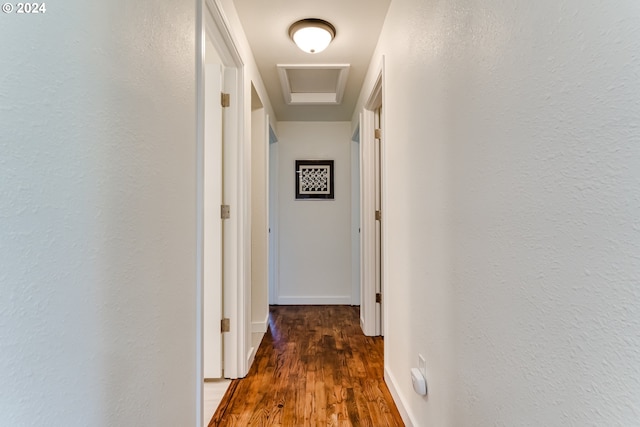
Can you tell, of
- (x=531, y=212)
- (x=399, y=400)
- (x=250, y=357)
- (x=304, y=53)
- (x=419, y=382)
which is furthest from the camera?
(x=304, y=53)

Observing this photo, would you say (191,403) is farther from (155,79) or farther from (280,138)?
(280,138)

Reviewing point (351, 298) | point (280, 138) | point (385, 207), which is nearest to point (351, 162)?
point (280, 138)

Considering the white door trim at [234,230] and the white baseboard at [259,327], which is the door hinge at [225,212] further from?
the white baseboard at [259,327]

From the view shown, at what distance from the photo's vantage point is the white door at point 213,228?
2053 millimetres

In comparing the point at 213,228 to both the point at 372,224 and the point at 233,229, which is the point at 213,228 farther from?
the point at 372,224

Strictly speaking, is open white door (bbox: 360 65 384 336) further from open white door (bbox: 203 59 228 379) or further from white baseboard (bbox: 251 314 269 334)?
open white door (bbox: 203 59 228 379)

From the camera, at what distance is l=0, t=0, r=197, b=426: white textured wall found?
0.56m

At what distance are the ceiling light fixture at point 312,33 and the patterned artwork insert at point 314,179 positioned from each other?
1.94 m

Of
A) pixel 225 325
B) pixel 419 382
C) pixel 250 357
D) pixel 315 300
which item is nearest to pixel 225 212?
pixel 225 325

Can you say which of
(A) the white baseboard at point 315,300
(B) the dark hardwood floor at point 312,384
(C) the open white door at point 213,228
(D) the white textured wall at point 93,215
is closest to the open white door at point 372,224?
(B) the dark hardwood floor at point 312,384

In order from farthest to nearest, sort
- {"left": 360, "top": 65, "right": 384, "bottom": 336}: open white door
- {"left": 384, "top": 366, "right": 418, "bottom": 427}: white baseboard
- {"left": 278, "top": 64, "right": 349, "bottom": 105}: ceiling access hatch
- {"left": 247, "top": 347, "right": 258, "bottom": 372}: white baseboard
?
{"left": 360, "top": 65, "right": 384, "bottom": 336}: open white door, {"left": 278, "top": 64, "right": 349, "bottom": 105}: ceiling access hatch, {"left": 247, "top": 347, "right": 258, "bottom": 372}: white baseboard, {"left": 384, "top": 366, "right": 418, "bottom": 427}: white baseboard

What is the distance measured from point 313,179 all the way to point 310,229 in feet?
2.00

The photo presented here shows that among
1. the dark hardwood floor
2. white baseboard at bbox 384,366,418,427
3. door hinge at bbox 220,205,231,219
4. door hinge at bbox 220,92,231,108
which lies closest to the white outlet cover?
white baseboard at bbox 384,366,418,427

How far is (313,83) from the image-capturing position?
313 centimetres
